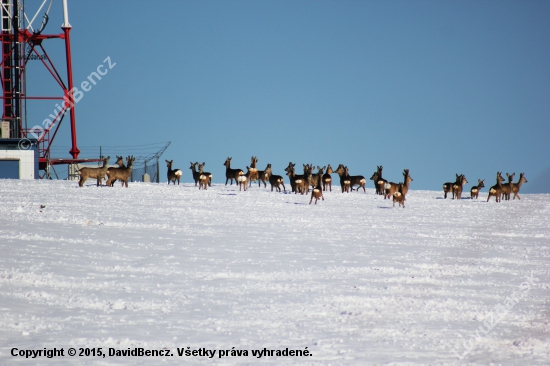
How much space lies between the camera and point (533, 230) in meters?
16.7

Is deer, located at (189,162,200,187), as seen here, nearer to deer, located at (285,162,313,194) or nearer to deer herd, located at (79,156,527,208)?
deer herd, located at (79,156,527,208)

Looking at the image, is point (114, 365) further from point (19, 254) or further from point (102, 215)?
point (102, 215)

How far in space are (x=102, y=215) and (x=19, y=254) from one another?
18.8 feet

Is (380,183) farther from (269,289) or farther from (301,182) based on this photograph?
(269,289)

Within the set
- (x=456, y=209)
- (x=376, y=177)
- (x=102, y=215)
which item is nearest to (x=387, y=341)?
(x=102, y=215)

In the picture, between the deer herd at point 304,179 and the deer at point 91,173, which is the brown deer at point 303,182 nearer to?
the deer herd at point 304,179

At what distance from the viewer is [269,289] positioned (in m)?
8.34

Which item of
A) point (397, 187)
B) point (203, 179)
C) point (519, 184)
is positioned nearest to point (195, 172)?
point (203, 179)

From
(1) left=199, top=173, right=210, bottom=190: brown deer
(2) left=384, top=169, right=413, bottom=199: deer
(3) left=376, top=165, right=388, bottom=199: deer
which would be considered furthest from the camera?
(3) left=376, top=165, right=388, bottom=199: deer

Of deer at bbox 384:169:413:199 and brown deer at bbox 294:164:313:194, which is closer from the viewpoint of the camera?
deer at bbox 384:169:413:199

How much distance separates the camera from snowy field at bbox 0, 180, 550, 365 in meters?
6.04

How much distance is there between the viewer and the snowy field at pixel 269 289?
6043 mm

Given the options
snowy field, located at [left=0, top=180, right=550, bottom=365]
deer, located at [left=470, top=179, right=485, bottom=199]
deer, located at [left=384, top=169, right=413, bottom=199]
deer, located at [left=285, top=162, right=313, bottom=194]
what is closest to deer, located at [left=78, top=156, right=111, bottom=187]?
deer, located at [left=285, top=162, right=313, bottom=194]

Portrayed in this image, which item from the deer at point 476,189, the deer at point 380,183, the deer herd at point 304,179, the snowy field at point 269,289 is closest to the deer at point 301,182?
the deer herd at point 304,179
